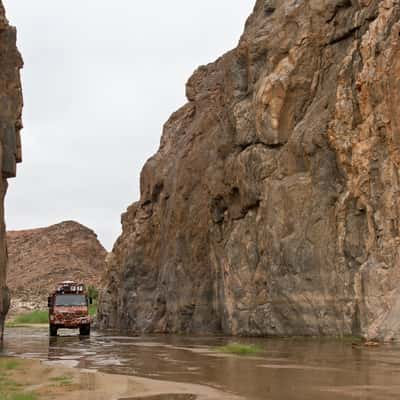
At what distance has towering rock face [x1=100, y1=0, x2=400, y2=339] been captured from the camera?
29.2 meters

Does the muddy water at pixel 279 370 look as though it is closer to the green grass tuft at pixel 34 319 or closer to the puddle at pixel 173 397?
the puddle at pixel 173 397

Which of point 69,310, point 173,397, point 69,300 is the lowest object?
point 173,397

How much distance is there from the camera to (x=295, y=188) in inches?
1378

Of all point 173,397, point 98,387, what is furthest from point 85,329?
point 173,397

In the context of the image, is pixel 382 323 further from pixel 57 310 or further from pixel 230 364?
pixel 57 310

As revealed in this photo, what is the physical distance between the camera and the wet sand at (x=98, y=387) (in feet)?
38.4

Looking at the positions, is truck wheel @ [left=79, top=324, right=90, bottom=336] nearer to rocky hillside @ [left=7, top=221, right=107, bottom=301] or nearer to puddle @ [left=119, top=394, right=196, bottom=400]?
puddle @ [left=119, top=394, right=196, bottom=400]

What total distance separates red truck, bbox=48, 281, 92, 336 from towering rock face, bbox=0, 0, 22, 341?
206 inches

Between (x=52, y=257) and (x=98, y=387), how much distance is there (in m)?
121

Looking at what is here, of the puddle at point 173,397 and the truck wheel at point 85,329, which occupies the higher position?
the truck wheel at point 85,329

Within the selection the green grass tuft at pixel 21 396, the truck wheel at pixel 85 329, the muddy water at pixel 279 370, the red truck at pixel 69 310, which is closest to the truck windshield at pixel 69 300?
the red truck at pixel 69 310

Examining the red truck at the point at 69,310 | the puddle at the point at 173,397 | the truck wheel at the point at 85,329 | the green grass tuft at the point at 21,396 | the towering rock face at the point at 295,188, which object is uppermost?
the towering rock face at the point at 295,188

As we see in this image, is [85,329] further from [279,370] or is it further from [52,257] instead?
[52,257]

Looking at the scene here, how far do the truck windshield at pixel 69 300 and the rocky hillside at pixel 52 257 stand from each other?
2959 inches
